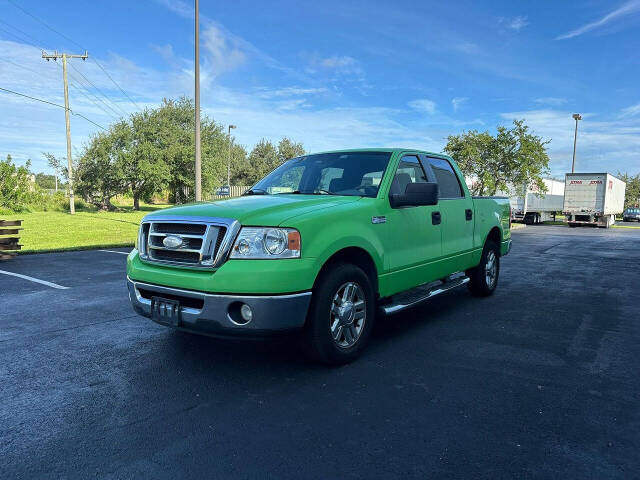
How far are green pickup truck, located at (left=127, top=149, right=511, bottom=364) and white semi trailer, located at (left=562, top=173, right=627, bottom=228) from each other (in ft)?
97.0

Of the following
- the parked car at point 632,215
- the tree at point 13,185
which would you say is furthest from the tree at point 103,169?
the parked car at point 632,215

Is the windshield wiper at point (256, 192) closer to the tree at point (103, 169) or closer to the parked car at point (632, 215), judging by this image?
the tree at point (103, 169)

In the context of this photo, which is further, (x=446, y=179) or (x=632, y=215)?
(x=632, y=215)

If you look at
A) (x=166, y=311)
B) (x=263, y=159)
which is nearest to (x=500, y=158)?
(x=166, y=311)

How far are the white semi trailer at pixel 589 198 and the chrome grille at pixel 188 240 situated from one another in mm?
32143

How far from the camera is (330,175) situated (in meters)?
5.20

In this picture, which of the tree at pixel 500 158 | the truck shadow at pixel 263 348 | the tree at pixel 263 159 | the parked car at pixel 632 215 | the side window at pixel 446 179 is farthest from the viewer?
the tree at pixel 263 159

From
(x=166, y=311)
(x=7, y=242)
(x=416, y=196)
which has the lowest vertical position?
(x=7, y=242)

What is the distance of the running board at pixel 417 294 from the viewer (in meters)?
4.60

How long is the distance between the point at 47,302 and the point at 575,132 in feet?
145

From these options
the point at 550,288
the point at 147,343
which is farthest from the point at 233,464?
the point at 550,288

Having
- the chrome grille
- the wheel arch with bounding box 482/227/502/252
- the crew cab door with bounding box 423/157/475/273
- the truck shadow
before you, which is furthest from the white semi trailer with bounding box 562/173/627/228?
the chrome grille

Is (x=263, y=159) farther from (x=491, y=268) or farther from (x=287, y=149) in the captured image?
(x=491, y=268)

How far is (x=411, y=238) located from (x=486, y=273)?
270 cm
